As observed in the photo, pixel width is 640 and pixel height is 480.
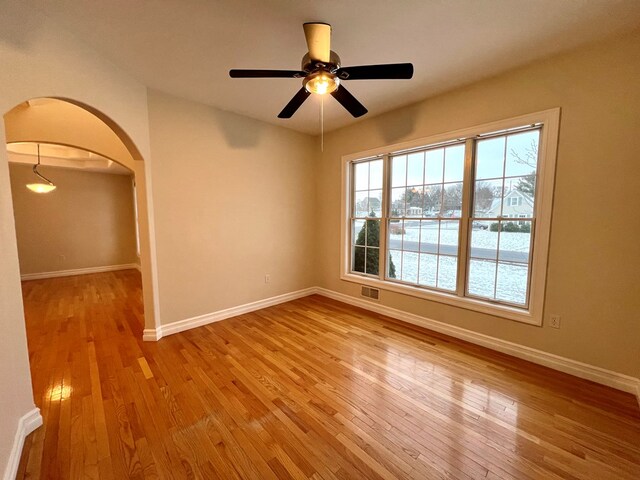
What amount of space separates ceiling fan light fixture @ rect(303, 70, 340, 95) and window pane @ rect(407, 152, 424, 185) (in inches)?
73.3

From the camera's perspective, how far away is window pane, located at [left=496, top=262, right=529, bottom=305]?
263 cm

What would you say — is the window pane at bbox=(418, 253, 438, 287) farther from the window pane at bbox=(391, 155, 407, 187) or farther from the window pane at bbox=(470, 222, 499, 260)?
the window pane at bbox=(391, 155, 407, 187)

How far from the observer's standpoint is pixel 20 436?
5.15ft

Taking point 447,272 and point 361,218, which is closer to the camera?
point 447,272

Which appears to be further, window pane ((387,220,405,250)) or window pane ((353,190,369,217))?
window pane ((353,190,369,217))

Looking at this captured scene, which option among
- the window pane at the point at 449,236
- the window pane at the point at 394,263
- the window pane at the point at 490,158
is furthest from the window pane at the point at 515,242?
the window pane at the point at 394,263

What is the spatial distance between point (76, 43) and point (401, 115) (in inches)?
130

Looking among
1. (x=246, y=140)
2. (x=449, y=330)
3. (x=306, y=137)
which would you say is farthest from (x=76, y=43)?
(x=449, y=330)

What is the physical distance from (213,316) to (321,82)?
3.12 m

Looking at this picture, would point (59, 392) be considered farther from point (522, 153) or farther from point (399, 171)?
point (522, 153)

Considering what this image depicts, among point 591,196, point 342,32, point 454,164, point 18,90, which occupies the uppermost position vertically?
point 342,32

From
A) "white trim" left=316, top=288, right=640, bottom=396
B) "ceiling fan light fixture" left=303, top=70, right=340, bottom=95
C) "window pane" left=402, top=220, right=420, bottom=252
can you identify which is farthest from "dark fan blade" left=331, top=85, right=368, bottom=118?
"white trim" left=316, top=288, right=640, bottom=396

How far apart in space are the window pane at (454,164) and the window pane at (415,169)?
1.01 feet

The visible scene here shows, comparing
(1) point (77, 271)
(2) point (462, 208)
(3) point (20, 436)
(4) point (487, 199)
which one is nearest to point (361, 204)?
(2) point (462, 208)
